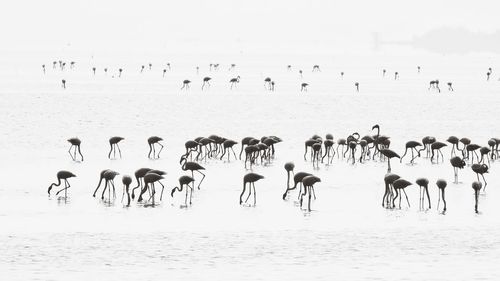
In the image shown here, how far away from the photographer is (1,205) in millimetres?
16719

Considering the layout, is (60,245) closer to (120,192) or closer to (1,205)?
(1,205)

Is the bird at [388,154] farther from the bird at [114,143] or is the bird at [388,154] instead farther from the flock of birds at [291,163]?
the bird at [114,143]

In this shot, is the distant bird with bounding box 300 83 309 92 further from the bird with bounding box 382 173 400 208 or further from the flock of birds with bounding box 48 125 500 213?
the bird with bounding box 382 173 400 208

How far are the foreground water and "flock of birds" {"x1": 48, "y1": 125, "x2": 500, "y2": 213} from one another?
28cm

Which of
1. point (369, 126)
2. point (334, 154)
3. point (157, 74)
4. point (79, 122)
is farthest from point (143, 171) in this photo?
point (157, 74)

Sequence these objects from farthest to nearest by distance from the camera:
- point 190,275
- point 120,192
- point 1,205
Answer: point 120,192, point 1,205, point 190,275

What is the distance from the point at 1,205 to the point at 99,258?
474 centimetres

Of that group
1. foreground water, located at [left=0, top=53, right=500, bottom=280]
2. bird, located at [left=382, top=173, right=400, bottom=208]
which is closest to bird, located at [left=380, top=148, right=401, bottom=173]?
foreground water, located at [left=0, top=53, right=500, bottom=280]

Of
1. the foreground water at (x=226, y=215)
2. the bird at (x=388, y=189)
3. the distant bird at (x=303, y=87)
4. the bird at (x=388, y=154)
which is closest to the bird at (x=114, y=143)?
the foreground water at (x=226, y=215)

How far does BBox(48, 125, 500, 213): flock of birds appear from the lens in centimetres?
1691

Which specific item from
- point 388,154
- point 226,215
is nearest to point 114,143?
point 388,154

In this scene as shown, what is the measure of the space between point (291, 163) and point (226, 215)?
348cm

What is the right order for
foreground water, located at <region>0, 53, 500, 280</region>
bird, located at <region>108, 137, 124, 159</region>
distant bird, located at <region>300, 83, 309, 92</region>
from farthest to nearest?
distant bird, located at <region>300, 83, 309, 92</region>
bird, located at <region>108, 137, 124, 159</region>
foreground water, located at <region>0, 53, 500, 280</region>

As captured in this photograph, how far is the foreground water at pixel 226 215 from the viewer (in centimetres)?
1236
